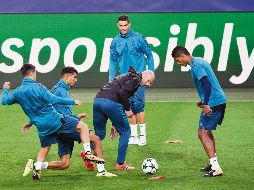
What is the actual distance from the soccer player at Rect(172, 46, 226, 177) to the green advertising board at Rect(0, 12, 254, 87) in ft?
40.3

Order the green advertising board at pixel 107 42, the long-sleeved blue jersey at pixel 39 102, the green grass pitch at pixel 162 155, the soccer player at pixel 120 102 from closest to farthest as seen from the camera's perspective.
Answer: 1. the green grass pitch at pixel 162 155
2. the long-sleeved blue jersey at pixel 39 102
3. the soccer player at pixel 120 102
4. the green advertising board at pixel 107 42

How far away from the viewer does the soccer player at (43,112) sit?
43.1ft

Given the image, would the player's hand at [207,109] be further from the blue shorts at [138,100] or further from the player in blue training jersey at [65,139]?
the blue shorts at [138,100]

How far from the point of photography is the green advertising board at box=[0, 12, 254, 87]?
26062mm

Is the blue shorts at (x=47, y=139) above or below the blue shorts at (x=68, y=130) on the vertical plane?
below

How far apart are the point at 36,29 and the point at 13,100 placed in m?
13.3

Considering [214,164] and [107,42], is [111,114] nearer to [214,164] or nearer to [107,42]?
[214,164]

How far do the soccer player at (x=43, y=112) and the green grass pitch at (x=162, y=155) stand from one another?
0.56m

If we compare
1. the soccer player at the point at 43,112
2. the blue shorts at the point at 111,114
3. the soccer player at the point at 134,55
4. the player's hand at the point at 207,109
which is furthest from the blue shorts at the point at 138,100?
the player's hand at the point at 207,109

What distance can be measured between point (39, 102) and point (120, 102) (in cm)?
155

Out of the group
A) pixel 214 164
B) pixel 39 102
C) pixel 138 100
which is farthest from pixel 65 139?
pixel 138 100

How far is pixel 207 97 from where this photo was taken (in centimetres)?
1343

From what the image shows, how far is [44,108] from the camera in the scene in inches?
522

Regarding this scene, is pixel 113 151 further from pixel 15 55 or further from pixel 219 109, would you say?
pixel 15 55
